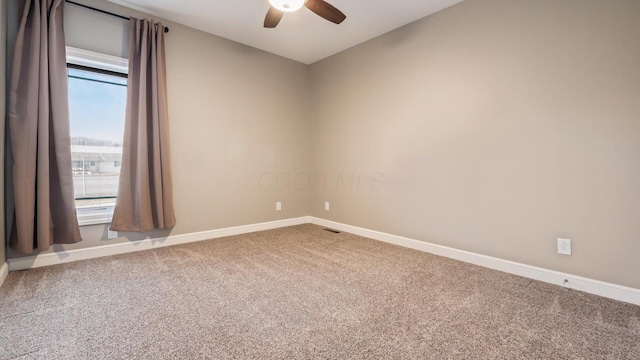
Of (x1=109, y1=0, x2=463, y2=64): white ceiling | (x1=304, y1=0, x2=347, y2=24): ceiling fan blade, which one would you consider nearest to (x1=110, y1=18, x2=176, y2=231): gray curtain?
(x1=109, y1=0, x2=463, y2=64): white ceiling

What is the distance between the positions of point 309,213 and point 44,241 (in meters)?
3.04

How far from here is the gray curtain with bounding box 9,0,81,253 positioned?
2.32 metres

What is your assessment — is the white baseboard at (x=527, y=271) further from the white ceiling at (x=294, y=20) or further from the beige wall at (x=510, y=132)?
the white ceiling at (x=294, y=20)

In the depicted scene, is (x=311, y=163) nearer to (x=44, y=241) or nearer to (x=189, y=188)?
(x=189, y=188)

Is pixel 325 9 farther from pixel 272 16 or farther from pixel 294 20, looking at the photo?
pixel 294 20

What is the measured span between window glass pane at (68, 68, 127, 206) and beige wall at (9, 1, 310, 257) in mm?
324

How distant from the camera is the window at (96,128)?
2.77 meters

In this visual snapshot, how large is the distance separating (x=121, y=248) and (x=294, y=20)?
302cm

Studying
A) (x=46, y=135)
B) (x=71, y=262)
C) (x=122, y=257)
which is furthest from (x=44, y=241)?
(x=46, y=135)

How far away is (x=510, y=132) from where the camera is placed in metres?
2.46

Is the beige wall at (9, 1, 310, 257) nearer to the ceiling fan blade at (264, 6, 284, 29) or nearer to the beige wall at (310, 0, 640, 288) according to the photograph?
the beige wall at (310, 0, 640, 288)

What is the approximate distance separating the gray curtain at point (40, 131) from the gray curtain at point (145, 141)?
44 centimetres

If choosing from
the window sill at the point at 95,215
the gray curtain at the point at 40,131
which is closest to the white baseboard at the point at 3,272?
the gray curtain at the point at 40,131

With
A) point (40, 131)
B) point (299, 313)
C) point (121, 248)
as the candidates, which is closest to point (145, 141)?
Result: point (40, 131)
